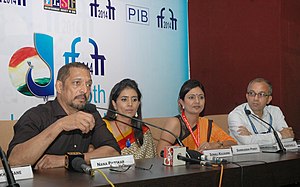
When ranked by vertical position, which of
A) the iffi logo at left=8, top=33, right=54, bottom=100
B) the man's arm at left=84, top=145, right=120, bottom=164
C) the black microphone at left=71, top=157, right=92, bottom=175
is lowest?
the man's arm at left=84, top=145, right=120, bottom=164

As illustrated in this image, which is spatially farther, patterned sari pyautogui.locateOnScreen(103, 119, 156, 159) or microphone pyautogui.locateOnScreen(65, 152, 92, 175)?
patterned sari pyautogui.locateOnScreen(103, 119, 156, 159)

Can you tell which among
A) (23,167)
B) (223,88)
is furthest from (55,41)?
(23,167)

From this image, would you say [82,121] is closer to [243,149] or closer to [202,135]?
[243,149]

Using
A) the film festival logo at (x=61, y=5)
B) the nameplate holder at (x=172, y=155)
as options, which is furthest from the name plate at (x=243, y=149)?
the film festival logo at (x=61, y=5)

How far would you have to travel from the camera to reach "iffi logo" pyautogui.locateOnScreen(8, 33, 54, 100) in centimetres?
344

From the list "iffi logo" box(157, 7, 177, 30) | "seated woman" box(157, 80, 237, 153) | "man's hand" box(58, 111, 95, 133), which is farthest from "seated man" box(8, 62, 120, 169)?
"iffi logo" box(157, 7, 177, 30)

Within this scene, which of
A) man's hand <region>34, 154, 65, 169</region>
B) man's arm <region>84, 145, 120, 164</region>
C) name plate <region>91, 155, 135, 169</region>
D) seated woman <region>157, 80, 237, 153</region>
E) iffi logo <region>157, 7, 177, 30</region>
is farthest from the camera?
iffi logo <region>157, 7, 177, 30</region>

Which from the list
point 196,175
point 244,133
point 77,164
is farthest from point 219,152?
point 244,133

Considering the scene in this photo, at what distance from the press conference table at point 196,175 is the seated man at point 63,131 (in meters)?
0.32

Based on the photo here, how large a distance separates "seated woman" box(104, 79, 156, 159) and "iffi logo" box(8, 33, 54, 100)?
2.25 ft

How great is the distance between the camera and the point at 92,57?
12.9 feet

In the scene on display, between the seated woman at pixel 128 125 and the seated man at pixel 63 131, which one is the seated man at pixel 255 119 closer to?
the seated woman at pixel 128 125

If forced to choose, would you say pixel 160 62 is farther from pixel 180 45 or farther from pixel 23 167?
pixel 23 167

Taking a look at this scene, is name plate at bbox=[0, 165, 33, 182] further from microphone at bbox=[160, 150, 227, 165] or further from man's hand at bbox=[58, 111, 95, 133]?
microphone at bbox=[160, 150, 227, 165]
